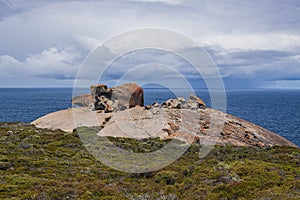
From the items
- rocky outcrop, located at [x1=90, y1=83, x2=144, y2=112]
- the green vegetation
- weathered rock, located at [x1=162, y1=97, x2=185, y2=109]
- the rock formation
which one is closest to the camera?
the green vegetation

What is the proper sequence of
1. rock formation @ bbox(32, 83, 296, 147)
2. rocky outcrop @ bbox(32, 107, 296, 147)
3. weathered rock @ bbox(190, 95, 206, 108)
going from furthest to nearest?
weathered rock @ bbox(190, 95, 206, 108) → rock formation @ bbox(32, 83, 296, 147) → rocky outcrop @ bbox(32, 107, 296, 147)

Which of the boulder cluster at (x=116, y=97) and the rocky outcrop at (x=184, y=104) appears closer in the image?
the rocky outcrop at (x=184, y=104)

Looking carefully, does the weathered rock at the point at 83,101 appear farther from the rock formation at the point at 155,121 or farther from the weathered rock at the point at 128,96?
the weathered rock at the point at 128,96

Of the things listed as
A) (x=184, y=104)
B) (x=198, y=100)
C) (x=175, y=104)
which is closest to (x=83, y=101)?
(x=175, y=104)

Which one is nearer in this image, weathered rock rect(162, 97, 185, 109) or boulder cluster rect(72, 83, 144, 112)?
weathered rock rect(162, 97, 185, 109)

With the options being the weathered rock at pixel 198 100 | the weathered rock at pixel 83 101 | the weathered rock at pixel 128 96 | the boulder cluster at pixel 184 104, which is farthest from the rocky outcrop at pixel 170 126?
the weathered rock at pixel 83 101

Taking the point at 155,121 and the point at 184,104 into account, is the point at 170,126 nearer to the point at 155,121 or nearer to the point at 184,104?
the point at 155,121

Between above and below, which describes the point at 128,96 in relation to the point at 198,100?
above

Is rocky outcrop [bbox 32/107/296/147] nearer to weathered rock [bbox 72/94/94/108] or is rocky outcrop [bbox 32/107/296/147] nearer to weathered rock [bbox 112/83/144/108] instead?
weathered rock [bbox 112/83/144/108]

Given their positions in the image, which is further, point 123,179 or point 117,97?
point 117,97

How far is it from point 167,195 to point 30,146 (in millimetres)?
14098

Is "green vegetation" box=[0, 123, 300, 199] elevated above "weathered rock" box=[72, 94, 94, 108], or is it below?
below

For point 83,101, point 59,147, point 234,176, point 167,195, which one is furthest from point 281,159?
point 83,101

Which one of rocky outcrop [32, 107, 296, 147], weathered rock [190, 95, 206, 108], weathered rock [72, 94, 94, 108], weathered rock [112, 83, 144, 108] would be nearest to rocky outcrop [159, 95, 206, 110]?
weathered rock [190, 95, 206, 108]
